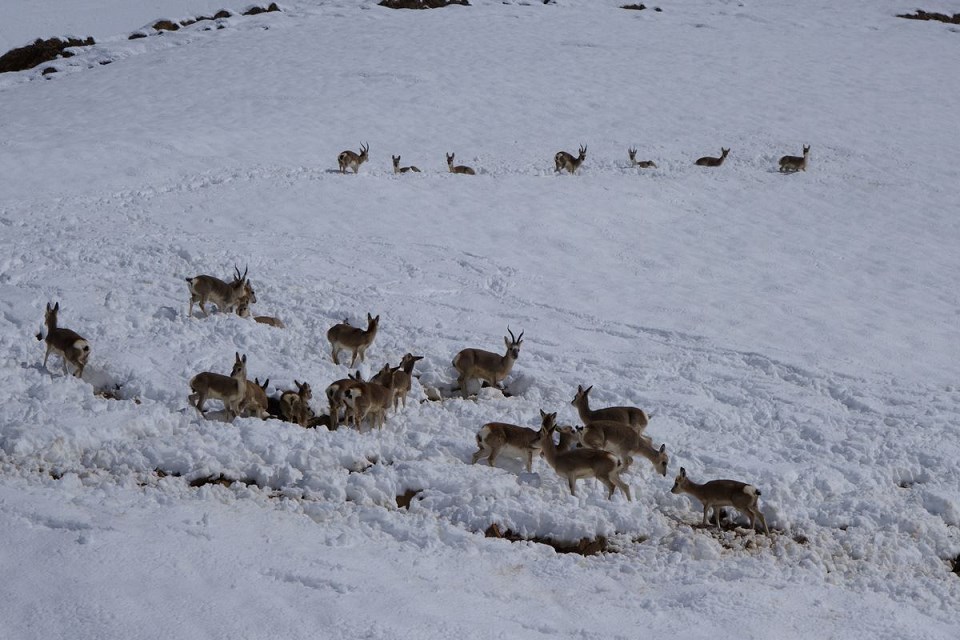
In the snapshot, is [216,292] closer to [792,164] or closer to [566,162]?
[566,162]

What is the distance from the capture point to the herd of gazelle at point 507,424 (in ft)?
31.8

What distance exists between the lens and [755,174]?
28.2 metres

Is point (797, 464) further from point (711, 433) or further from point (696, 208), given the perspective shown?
point (696, 208)

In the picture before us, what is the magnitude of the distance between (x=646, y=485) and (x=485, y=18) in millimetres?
41402

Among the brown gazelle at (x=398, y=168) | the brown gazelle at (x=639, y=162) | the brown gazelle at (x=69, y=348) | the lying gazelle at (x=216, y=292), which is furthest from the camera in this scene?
the brown gazelle at (x=639, y=162)

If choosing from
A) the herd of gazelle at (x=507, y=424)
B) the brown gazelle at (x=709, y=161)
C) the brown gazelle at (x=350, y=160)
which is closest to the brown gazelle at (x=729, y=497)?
the herd of gazelle at (x=507, y=424)

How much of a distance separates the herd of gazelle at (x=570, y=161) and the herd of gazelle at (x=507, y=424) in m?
13.6

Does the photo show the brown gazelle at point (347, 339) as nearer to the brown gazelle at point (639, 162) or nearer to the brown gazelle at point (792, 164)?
the brown gazelle at point (639, 162)

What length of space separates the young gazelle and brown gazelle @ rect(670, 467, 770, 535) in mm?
1717

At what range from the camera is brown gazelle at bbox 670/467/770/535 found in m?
9.47

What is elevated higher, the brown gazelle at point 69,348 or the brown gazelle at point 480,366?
the brown gazelle at point 69,348

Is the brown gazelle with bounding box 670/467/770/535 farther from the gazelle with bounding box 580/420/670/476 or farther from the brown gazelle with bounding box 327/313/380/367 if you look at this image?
the brown gazelle with bounding box 327/313/380/367

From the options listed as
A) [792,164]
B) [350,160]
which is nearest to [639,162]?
[792,164]

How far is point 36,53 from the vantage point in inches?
1667
